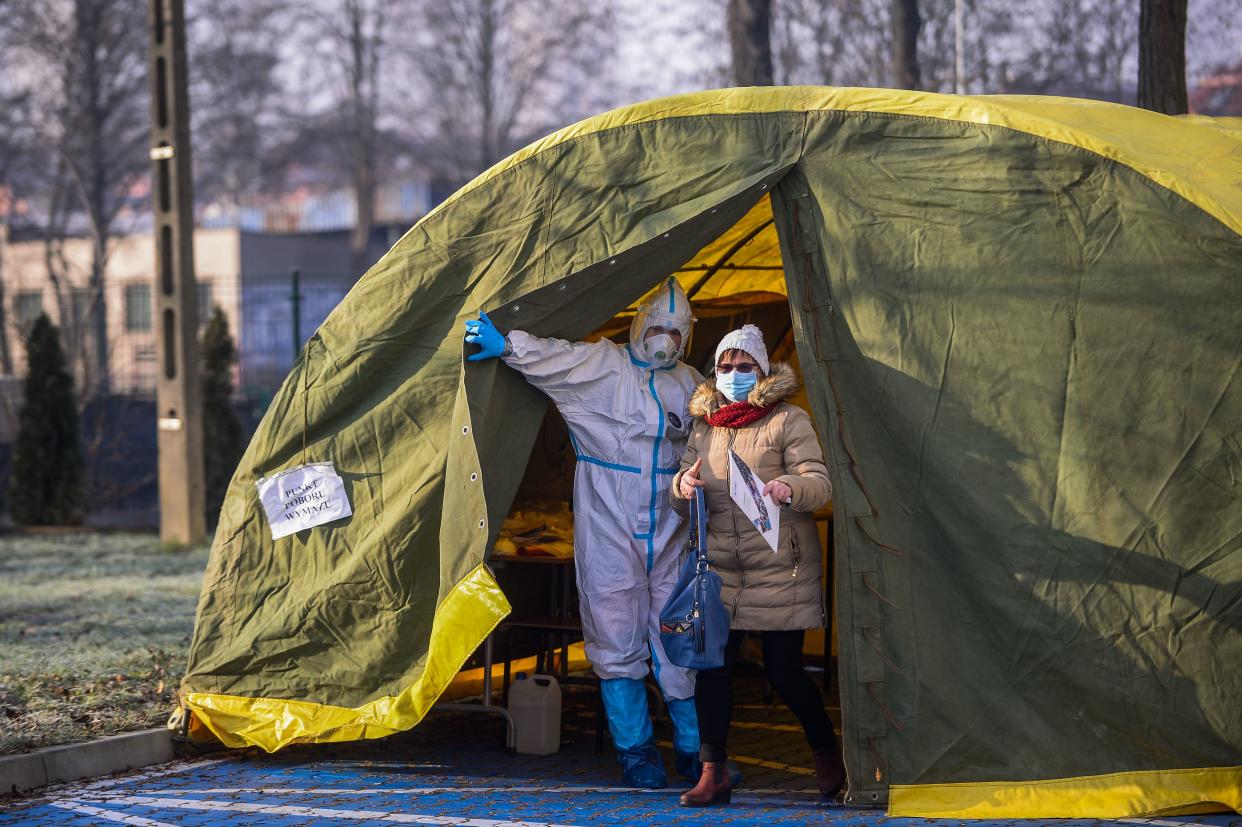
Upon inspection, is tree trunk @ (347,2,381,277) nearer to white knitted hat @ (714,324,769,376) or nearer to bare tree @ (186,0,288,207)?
bare tree @ (186,0,288,207)

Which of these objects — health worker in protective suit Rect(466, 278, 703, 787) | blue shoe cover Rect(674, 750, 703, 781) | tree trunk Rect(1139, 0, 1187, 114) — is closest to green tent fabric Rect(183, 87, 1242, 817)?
health worker in protective suit Rect(466, 278, 703, 787)

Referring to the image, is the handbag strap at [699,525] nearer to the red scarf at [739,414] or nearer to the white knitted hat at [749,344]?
the red scarf at [739,414]

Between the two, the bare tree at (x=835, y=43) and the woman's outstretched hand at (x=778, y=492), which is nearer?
the woman's outstretched hand at (x=778, y=492)

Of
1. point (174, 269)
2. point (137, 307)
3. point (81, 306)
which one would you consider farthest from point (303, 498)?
point (137, 307)

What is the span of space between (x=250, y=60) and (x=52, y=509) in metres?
18.2

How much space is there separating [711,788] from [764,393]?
1498 mm

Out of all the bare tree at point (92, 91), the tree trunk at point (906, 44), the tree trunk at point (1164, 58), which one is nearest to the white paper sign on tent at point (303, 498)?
the tree trunk at point (1164, 58)

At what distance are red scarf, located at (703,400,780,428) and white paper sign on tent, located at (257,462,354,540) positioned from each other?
5.72 feet

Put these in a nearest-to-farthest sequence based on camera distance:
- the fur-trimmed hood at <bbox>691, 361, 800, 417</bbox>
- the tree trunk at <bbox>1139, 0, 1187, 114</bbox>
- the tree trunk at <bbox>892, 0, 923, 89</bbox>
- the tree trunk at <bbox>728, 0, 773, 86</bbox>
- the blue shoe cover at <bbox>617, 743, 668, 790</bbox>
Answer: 1. the fur-trimmed hood at <bbox>691, 361, 800, 417</bbox>
2. the blue shoe cover at <bbox>617, 743, 668, 790</bbox>
3. the tree trunk at <bbox>1139, 0, 1187, 114</bbox>
4. the tree trunk at <bbox>728, 0, 773, 86</bbox>
5. the tree trunk at <bbox>892, 0, 923, 89</bbox>

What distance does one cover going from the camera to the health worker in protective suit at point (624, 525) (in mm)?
5949

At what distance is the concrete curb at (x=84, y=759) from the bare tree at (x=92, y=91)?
1978 centimetres

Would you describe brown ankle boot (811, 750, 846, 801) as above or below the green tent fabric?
below

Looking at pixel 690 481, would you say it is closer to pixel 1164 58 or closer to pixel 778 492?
pixel 778 492

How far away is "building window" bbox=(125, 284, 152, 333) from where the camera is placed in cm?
2227
